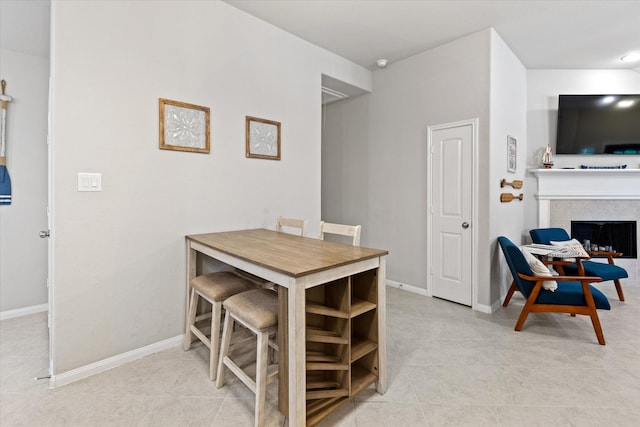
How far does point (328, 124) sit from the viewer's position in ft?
15.3

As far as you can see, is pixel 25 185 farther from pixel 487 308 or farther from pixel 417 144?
pixel 487 308

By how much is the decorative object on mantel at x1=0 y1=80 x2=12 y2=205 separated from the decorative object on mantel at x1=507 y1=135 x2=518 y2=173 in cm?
492

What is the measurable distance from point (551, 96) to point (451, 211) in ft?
7.65

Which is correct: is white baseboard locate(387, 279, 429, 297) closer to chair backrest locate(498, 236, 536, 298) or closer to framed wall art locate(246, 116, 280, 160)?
chair backrest locate(498, 236, 536, 298)

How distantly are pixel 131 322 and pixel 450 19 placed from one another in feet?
11.8

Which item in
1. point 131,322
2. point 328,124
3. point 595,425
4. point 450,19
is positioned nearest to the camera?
point 595,425

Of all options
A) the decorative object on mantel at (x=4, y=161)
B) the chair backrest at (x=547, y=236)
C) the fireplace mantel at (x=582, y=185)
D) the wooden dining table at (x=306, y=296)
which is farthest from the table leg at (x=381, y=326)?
the decorative object on mantel at (x=4, y=161)

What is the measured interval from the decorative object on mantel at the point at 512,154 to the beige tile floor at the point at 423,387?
1.68 m

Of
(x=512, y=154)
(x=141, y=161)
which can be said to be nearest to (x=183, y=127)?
(x=141, y=161)

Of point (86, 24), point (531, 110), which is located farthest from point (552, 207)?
point (86, 24)

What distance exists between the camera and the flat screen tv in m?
3.70

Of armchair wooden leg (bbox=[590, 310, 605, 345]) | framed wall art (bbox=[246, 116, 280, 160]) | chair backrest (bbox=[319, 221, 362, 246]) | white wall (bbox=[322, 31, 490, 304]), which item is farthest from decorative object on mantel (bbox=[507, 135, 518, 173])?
framed wall art (bbox=[246, 116, 280, 160])

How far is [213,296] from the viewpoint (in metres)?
1.88

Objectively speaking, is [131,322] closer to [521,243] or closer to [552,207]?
[521,243]
